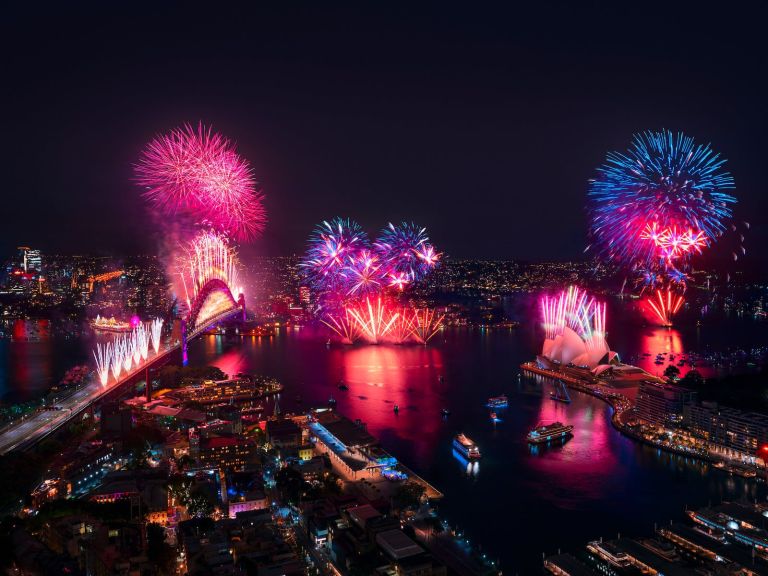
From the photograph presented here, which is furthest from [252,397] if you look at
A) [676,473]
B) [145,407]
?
[676,473]

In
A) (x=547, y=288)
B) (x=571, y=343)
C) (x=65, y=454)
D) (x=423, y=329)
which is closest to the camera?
(x=65, y=454)

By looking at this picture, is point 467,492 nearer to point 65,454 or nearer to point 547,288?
point 65,454

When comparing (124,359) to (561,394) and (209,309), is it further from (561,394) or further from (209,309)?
(561,394)

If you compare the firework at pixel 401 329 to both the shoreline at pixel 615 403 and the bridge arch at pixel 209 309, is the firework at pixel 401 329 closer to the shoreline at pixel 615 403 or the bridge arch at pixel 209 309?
the shoreline at pixel 615 403

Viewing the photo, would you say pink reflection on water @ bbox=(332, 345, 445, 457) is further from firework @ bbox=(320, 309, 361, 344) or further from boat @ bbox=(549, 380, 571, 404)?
A: boat @ bbox=(549, 380, 571, 404)

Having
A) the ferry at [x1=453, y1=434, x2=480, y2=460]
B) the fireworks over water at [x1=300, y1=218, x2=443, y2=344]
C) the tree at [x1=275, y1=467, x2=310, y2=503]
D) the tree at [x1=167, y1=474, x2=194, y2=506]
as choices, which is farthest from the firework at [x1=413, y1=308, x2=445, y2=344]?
→ the tree at [x1=167, y1=474, x2=194, y2=506]
